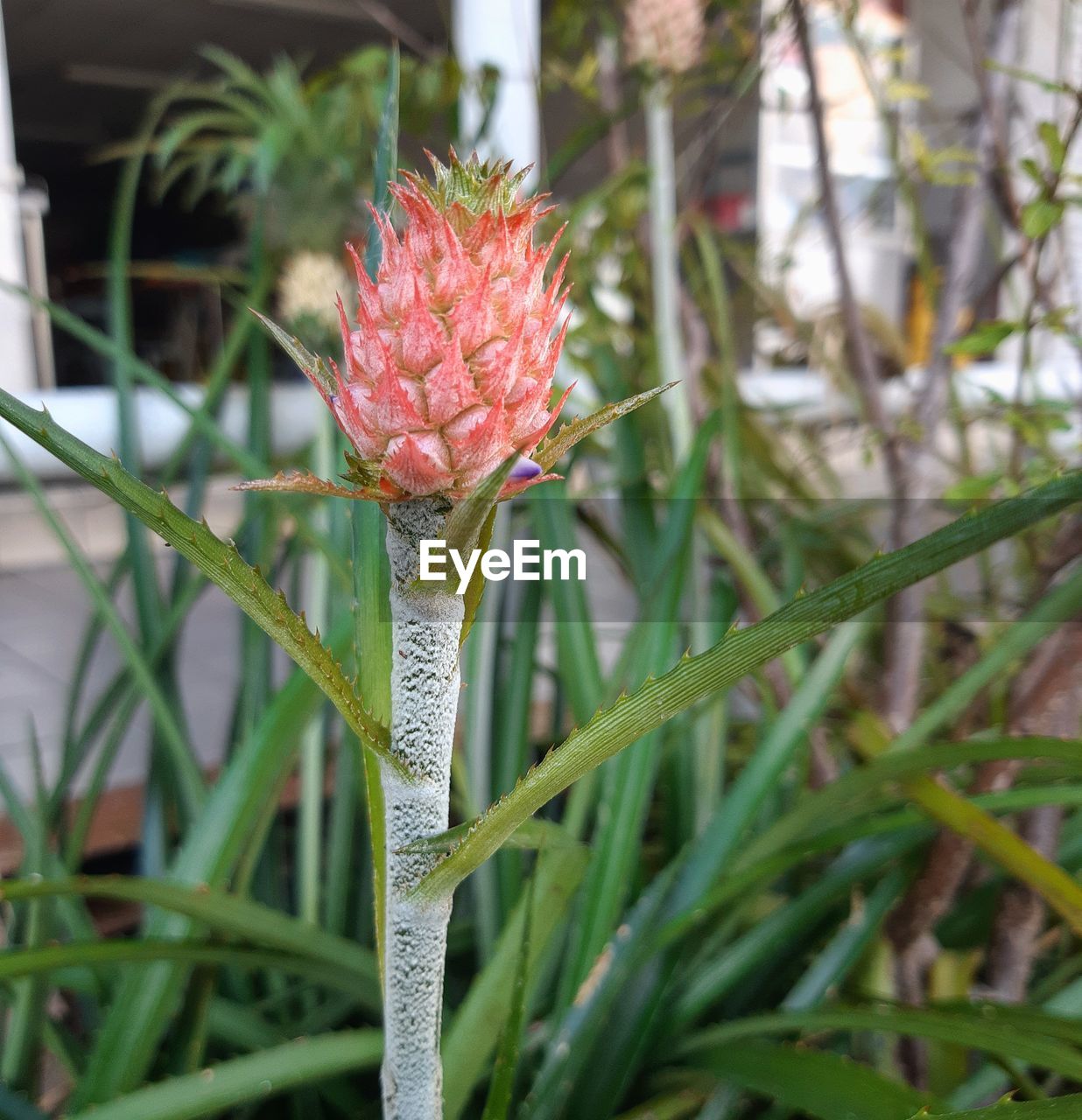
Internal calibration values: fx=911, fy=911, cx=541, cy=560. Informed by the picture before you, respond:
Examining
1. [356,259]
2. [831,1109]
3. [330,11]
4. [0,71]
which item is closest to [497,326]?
[356,259]

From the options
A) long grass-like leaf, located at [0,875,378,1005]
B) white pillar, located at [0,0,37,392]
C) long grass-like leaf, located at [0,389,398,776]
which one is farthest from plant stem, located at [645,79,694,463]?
white pillar, located at [0,0,37,392]

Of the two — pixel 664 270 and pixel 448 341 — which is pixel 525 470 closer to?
pixel 448 341

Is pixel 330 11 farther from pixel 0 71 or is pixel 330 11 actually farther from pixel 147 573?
pixel 147 573

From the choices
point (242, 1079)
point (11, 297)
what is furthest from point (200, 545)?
point (11, 297)

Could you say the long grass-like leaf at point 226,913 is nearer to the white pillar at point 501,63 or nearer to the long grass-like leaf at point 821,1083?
the long grass-like leaf at point 821,1083

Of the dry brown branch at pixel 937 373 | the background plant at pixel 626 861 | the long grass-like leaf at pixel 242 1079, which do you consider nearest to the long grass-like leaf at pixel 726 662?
the background plant at pixel 626 861

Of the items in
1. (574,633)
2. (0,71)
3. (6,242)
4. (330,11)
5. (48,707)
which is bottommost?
(48,707)

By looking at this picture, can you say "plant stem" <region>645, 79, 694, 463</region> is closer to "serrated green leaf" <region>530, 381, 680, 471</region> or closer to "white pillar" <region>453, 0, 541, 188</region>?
"white pillar" <region>453, 0, 541, 188</region>
